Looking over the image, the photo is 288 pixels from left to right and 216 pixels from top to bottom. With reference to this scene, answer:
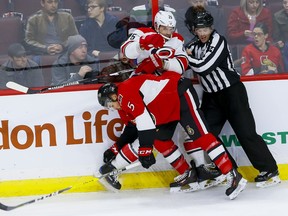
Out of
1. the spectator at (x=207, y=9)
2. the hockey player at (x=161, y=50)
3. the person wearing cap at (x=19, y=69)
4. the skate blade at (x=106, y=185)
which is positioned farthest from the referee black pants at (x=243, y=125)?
the person wearing cap at (x=19, y=69)

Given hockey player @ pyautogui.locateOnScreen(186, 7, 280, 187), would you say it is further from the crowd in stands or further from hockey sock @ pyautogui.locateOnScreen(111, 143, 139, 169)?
hockey sock @ pyautogui.locateOnScreen(111, 143, 139, 169)

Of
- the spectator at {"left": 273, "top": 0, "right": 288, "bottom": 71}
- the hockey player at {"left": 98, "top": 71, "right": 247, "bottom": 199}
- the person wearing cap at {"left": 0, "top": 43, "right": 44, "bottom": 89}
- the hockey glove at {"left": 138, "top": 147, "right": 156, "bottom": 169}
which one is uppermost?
the spectator at {"left": 273, "top": 0, "right": 288, "bottom": 71}

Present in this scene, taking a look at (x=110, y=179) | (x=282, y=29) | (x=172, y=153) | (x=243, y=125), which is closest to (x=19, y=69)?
(x=110, y=179)

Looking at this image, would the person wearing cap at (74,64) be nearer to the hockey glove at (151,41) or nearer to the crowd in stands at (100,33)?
the crowd in stands at (100,33)

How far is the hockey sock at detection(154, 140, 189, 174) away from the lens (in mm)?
4617

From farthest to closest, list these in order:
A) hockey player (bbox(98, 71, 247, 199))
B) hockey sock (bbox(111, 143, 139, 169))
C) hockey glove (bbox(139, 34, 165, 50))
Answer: hockey sock (bbox(111, 143, 139, 169))
hockey player (bbox(98, 71, 247, 199))
hockey glove (bbox(139, 34, 165, 50))

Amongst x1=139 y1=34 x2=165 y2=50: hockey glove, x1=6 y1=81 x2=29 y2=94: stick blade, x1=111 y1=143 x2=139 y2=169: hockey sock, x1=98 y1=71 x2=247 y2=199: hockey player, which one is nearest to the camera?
x1=139 y1=34 x2=165 y2=50: hockey glove

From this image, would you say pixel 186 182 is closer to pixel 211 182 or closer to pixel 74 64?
pixel 211 182

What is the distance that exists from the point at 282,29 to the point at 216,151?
84 centimetres

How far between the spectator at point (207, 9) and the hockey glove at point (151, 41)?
38cm

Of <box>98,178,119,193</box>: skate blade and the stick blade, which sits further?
<box>98,178,119,193</box>: skate blade

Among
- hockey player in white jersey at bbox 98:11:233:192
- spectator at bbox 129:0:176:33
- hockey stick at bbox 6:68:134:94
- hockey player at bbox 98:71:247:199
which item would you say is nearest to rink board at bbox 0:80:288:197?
hockey stick at bbox 6:68:134:94

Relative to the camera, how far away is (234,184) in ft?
14.7

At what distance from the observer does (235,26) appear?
4.68 meters
